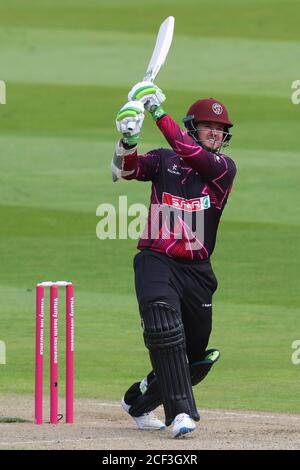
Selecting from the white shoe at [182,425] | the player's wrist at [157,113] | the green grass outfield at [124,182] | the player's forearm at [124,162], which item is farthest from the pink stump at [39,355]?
the green grass outfield at [124,182]

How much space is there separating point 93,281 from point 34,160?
4.96 meters

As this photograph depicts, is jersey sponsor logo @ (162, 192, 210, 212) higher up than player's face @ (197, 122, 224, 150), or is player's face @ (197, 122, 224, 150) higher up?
player's face @ (197, 122, 224, 150)

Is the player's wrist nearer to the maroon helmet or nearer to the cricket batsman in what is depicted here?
the cricket batsman

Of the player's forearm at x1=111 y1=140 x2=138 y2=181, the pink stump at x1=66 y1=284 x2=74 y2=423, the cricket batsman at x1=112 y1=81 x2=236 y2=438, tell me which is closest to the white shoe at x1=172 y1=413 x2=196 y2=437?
the cricket batsman at x1=112 y1=81 x2=236 y2=438

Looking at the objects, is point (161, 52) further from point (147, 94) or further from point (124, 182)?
point (124, 182)

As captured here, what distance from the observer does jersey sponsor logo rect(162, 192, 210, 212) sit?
315 inches

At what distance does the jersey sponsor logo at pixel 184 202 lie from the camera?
26.3ft

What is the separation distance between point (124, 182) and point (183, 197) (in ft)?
31.8

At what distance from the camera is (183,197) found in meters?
8.03
